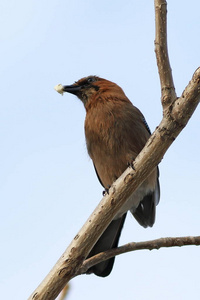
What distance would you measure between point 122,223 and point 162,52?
2.63m

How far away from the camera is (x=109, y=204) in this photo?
12.0 ft

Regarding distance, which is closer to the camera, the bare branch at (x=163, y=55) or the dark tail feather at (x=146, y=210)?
the bare branch at (x=163, y=55)

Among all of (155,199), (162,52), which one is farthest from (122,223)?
(162,52)

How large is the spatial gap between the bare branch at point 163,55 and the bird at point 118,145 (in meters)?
1.73

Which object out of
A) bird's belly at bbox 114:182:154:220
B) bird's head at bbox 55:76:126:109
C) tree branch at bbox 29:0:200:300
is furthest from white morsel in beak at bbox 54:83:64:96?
tree branch at bbox 29:0:200:300

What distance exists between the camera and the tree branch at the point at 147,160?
3441 millimetres

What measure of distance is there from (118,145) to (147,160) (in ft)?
6.24

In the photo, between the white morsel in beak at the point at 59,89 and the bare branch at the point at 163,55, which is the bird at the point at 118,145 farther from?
the bare branch at the point at 163,55

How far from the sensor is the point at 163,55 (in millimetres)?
3627

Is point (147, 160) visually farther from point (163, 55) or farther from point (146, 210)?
point (146, 210)

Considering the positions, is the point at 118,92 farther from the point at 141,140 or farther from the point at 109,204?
the point at 109,204

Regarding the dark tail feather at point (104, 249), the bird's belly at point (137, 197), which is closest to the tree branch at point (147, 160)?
the dark tail feather at point (104, 249)

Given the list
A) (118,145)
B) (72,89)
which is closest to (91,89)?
(72,89)

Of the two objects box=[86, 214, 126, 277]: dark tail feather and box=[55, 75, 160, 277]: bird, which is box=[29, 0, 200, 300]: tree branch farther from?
box=[55, 75, 160, 277]: bird
